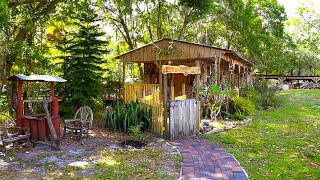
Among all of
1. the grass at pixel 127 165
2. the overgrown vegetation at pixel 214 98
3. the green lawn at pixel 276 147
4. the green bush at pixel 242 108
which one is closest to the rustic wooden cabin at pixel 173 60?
the overgrown vegetation at pixel 214 98

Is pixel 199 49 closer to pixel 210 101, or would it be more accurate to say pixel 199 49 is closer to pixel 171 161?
pixel 210 101

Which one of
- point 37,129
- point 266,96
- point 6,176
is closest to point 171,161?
point 6,176

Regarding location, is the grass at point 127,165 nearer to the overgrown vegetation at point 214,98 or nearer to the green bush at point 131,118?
the green bush at point 131,118

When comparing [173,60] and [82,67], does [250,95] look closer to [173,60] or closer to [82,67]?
[173,60]

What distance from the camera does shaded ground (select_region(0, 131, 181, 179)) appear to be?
451 centimetres

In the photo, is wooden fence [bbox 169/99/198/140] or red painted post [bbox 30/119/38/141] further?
wooden fence [bbox 169/99/198/140]

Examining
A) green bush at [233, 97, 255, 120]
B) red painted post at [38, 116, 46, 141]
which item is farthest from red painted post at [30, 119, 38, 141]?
green bush at [233, 97, 255, 120]

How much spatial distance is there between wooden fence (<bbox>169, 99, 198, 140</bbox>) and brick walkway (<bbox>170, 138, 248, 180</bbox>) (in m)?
0.49

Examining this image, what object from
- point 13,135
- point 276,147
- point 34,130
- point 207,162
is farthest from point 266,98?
point 13,135

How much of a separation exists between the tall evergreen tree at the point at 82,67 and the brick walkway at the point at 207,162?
523cm

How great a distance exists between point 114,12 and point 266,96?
419 inches

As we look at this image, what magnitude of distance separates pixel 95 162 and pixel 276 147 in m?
4.23

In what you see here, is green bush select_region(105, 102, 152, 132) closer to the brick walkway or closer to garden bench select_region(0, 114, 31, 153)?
the brick walkway

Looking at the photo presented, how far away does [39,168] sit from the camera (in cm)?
480
